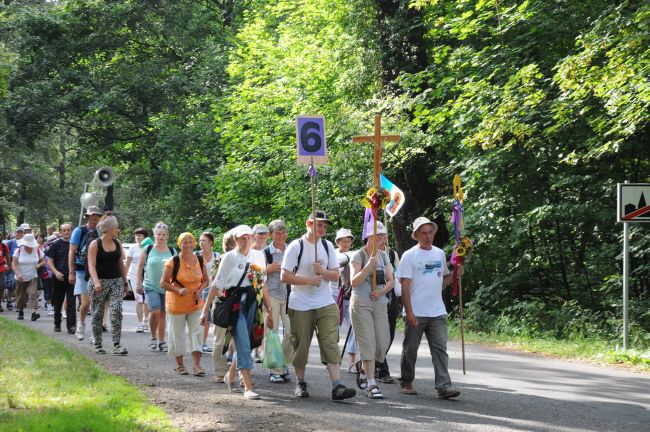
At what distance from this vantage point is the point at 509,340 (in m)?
16.7

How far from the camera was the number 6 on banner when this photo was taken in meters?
10.6

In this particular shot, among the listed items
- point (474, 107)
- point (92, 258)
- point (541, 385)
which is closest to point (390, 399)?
point (541, 385)

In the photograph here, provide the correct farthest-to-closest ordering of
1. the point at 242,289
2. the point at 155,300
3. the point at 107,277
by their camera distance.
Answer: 1. the point at 155,300
2. the point at 107,277
3. the point at 242,289

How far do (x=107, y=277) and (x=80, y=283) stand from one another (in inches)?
89.2

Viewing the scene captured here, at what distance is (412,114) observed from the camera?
2148 cm

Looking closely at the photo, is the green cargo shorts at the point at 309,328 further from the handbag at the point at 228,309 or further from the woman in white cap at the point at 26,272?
the woman in white cap at the point at 26,272

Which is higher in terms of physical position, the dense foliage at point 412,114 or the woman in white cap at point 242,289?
the dense foliage at point 412,114

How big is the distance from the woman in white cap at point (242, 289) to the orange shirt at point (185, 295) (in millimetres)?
1710

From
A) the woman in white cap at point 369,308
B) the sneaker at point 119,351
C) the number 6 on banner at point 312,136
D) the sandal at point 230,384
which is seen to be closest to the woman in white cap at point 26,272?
the sneaker at point 119,351

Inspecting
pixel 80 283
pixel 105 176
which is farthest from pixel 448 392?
pixel 105 176

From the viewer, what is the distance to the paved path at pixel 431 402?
7973mm

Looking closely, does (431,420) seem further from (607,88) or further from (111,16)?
(111,16)

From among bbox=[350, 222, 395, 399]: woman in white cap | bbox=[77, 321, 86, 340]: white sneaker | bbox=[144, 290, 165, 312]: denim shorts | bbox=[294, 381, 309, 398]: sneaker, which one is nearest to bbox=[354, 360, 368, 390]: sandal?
bbox=[350, 222, 395, 399]: woman in white cap

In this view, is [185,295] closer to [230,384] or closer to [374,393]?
[230,384]
